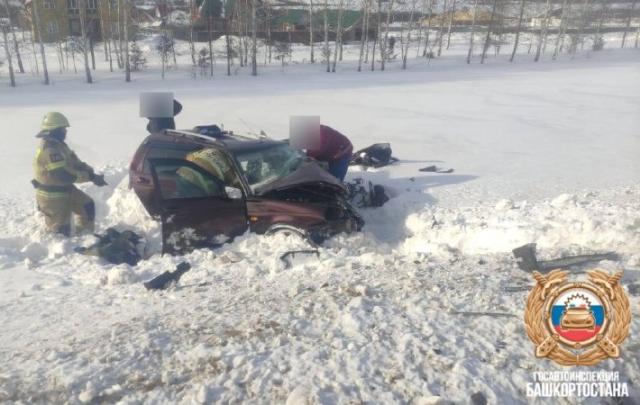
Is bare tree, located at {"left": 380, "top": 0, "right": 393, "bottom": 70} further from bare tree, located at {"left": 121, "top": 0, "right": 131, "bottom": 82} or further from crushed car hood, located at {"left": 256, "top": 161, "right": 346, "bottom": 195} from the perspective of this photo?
crushed car hood, located at {"left": 256, "top": 161, "right": 346, "bottom": 195}

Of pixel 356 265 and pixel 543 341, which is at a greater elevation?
pixel 543 341

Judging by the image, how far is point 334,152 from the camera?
8.22 m

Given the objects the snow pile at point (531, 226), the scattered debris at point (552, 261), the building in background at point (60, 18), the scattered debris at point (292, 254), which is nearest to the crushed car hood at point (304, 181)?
the scattered debris at point (292, 254)

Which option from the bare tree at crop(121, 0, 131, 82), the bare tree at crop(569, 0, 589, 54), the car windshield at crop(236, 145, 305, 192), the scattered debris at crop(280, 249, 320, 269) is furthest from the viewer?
the bare tree at crop(569, 0, 589, 54)

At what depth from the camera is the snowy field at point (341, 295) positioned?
3062mm

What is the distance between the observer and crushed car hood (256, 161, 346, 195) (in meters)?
5.96

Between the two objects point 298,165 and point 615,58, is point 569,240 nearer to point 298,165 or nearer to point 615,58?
point 298,165

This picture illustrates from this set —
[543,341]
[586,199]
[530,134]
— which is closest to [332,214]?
[543,341]

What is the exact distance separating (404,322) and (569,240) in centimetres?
295

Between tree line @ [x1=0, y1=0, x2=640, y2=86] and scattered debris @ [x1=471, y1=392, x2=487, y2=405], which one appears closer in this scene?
scattered debris @ [x1=471, y1=392, x2=487, y2=405]

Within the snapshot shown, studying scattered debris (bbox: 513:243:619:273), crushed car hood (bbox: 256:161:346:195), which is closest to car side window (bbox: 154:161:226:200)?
crushed car hood (bbox: 256:161:346:195)

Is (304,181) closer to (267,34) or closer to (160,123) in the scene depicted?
(160,123)

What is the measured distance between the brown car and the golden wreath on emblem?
115 inches

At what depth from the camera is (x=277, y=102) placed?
19.9 meters
